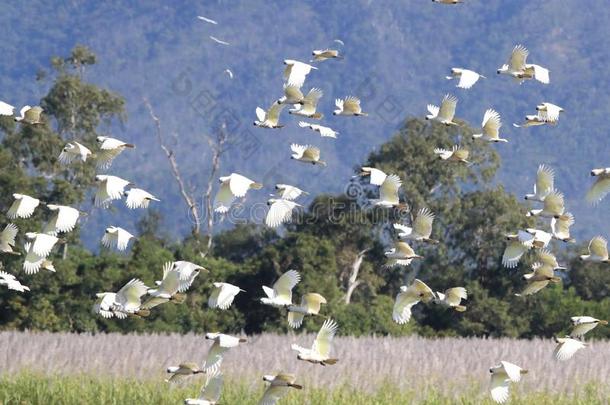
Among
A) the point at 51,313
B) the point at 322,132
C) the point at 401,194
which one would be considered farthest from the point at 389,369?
the point at 401,194

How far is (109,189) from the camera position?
1795cm

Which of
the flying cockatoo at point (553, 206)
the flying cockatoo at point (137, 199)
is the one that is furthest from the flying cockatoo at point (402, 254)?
the flying cockatoo at point (137, 199)

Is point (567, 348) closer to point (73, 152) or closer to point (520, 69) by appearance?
point (520, 69)

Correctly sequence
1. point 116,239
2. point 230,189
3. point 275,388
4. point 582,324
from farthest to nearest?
1. point 230,189
2. point 116,239
3. point 582,324
4. point 275,388

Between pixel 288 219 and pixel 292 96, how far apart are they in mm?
1925

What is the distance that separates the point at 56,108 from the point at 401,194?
2015 cm

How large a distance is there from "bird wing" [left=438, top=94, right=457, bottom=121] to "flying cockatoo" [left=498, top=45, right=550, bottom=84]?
80 cm

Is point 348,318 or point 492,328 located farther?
point 492,328

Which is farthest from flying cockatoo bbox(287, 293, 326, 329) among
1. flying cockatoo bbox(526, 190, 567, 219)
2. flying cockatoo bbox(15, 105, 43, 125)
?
flying cockatoo bbox(15, 105, 43, 125)

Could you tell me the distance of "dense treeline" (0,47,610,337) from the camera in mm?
39125

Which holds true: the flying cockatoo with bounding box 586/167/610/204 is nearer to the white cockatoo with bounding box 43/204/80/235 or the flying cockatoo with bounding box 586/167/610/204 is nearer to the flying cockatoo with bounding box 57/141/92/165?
the flying cockatoo with bounding box 57/141/92/165

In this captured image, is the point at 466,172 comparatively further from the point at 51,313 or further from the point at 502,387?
the point at 502,387

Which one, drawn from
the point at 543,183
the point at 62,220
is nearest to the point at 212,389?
the point at 62,220

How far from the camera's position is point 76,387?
20406 millimetres
